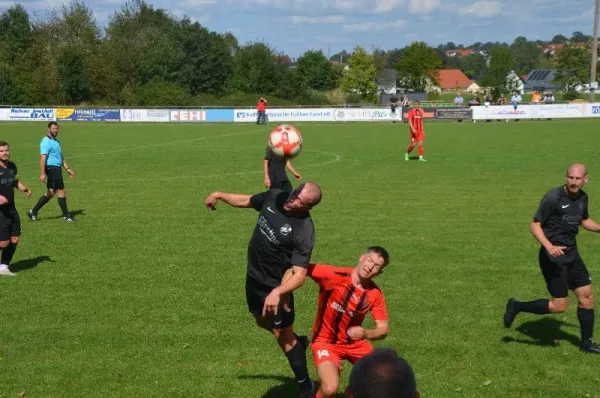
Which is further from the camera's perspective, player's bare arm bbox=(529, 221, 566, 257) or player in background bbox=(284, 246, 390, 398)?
player's bare arm bbox=(529, 221, 566, 257)

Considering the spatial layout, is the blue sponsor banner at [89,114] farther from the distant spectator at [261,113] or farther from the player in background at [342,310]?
the player in background at [342,310]

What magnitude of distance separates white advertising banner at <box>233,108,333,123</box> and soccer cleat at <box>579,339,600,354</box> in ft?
149

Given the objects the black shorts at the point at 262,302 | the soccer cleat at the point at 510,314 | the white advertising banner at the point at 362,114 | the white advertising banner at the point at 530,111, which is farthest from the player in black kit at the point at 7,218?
the white advertising banner at the point at 530,111

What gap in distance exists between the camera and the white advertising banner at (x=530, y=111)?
167 feet

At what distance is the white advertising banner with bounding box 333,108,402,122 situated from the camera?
52.7 meters

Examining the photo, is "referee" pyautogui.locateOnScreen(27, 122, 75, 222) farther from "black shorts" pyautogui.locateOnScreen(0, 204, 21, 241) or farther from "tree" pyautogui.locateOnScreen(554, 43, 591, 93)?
"tree" pyautogui.locateOnScreen(554, 43, 591, 93)

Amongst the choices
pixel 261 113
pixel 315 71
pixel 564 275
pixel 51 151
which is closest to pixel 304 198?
pixel 564 275

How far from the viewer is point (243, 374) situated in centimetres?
749

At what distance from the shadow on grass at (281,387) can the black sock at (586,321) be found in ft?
10.3

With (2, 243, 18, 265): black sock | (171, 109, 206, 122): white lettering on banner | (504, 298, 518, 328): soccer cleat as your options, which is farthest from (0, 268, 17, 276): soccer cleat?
(171, 109, 206, 122): white lettering on banner

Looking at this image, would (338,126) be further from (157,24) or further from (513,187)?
(157,24)

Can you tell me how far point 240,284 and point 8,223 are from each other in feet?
12.6

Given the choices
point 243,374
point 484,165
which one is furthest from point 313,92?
point 243,374

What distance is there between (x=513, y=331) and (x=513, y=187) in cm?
1198
